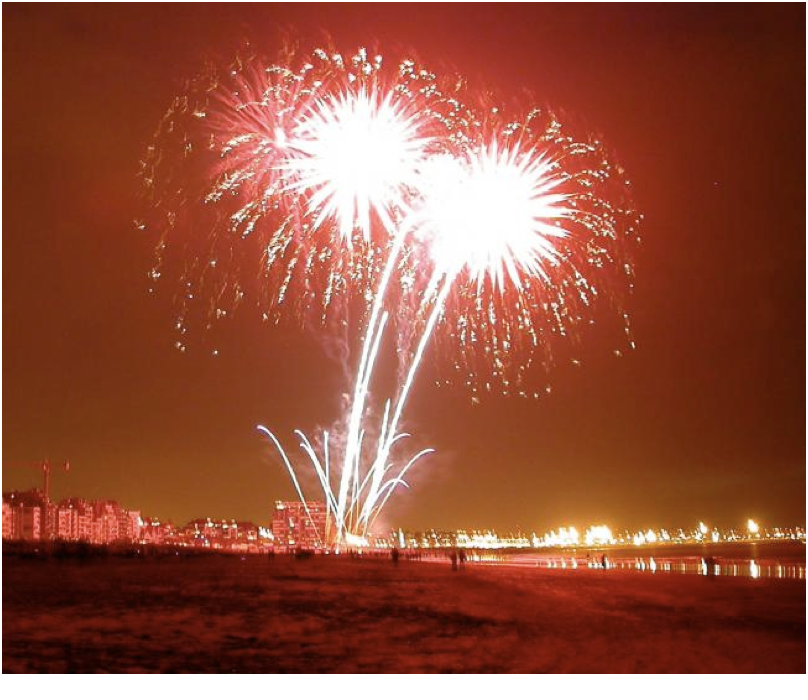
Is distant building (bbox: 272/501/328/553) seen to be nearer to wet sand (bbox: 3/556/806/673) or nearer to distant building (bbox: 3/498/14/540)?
wet sand (bbox: 3/556/806/673)

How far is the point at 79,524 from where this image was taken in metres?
133

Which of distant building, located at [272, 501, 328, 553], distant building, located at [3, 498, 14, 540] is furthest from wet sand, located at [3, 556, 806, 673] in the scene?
distant building, located at [3, 498, 14, 540]

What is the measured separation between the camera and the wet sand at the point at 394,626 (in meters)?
13.2

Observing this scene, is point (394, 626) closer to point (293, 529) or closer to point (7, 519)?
point (293, 529)

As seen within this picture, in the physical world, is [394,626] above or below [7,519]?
above

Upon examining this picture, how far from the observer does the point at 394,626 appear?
1655 centimetres

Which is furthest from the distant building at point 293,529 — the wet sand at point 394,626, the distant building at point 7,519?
the distant building at point 7,519

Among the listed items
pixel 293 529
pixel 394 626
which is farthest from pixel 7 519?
pixel 394 626

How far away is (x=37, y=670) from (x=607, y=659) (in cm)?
824

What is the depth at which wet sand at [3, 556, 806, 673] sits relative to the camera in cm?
1320
